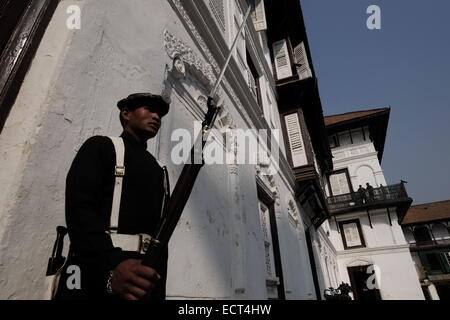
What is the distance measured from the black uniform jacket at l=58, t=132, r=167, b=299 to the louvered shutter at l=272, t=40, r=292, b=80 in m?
9.34

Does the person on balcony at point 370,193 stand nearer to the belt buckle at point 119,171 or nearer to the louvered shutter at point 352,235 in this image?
the louvered shutter at point 352,235

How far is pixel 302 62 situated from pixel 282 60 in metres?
1.03

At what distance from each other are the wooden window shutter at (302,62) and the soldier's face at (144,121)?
9086 millimetres

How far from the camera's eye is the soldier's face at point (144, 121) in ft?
4.55

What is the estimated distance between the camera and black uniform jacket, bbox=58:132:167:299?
0.93 metres

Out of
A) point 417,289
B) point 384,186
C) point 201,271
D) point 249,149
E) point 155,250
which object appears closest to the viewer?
point 155,250

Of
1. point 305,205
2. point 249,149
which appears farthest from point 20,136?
point 305,205

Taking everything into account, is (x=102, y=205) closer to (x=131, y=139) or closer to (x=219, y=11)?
(x=131, y=139)

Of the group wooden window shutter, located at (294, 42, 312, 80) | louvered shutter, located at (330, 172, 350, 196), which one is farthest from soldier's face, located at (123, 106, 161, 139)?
louvered shutter, located at (330, 172, 350, 196)

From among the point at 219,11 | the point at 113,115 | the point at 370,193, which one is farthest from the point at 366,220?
the point at 113,115

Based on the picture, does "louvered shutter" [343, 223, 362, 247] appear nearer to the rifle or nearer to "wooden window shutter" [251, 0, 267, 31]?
"wooden window shutter" [251, 0, 267, 31]
